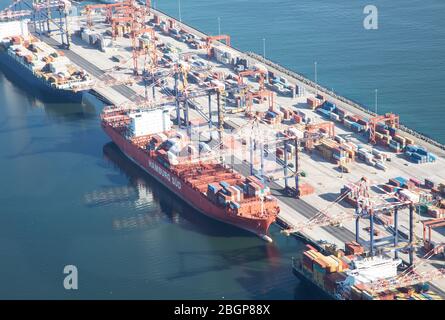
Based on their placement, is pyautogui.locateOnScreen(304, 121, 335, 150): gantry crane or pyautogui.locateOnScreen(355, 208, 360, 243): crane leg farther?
pyautogui.locateOnScreen(304, 121, 335, 150): gantry crane

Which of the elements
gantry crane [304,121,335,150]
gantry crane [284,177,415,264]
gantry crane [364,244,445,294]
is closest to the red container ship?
gantry crane [284,177,415,264]

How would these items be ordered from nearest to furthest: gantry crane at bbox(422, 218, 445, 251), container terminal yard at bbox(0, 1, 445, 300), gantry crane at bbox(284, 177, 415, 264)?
container terminal yard at bbox(0, 1, 445, 300) → gantry crane at bbox(284, 177, 415, 264) → gantry crane at bbox(422, 218, 445, 251)

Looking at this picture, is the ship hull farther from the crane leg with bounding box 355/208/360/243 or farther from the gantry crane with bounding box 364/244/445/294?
the gantry crane with bounding box 364/244/445/294

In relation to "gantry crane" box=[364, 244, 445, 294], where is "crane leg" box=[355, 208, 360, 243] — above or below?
above

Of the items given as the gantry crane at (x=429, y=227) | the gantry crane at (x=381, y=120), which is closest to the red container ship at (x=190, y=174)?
the gantry crane at (x=429, y=227)

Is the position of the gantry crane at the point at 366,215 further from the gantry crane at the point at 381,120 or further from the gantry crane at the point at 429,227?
the gantry crane at the point at 381,120

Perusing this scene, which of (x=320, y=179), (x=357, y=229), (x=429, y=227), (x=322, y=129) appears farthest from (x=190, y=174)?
(x=429, y=227)
